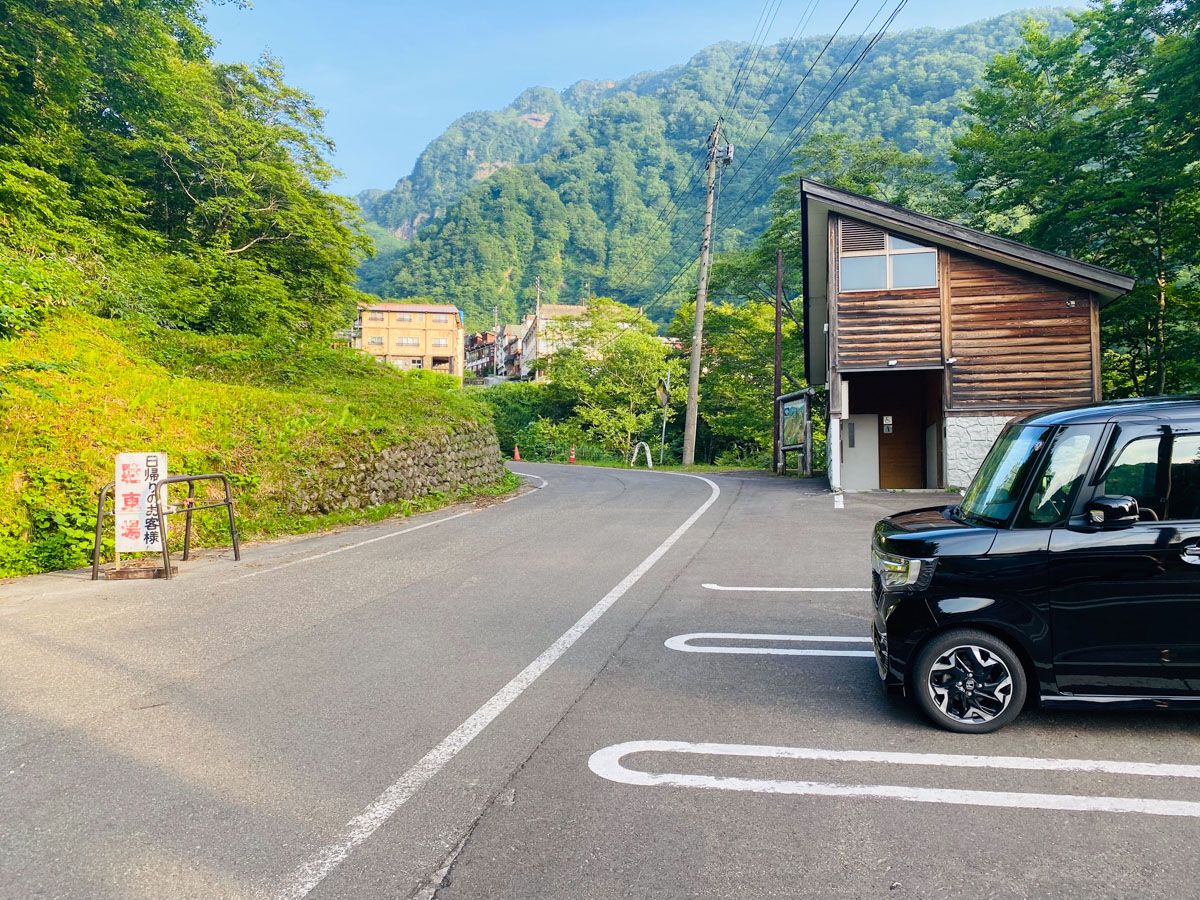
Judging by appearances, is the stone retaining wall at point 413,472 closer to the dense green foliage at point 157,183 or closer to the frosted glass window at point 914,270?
the dense green foliage at point 157,183

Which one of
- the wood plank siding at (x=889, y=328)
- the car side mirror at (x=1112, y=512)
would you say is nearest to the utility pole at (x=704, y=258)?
the wood plank siding at (x=889, y=328)

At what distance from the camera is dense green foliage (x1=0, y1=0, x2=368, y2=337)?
1412 cm

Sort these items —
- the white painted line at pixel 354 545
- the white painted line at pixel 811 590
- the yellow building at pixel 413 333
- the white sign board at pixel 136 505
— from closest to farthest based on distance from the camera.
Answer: the white painted line at pixel 811 590, the white sign board at pixel 136 505, the white painted line at pixel 354 545, the yellow building at pixel 413 333

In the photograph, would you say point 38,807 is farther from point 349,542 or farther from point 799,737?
point 349,542

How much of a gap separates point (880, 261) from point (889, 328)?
69.1 inches

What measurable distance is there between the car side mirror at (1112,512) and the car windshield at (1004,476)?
14.9 inches

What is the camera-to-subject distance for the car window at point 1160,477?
12.3 feet

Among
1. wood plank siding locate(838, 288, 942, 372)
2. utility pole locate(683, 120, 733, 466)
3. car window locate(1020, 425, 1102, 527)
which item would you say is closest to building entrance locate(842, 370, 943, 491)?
wood plank siding locate(838, 288, 942, 372)

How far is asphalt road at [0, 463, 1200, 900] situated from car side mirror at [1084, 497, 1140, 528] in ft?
3.70

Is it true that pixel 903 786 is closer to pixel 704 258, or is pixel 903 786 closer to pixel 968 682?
pixel 968 682

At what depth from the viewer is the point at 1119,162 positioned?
70.2 feet

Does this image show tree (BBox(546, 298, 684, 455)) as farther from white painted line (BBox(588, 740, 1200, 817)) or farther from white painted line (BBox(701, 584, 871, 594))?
white painted line (BBox(588, 740, 1200, 817))

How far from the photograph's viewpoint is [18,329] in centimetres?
1112

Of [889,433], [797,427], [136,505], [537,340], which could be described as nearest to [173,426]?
[136,505]
